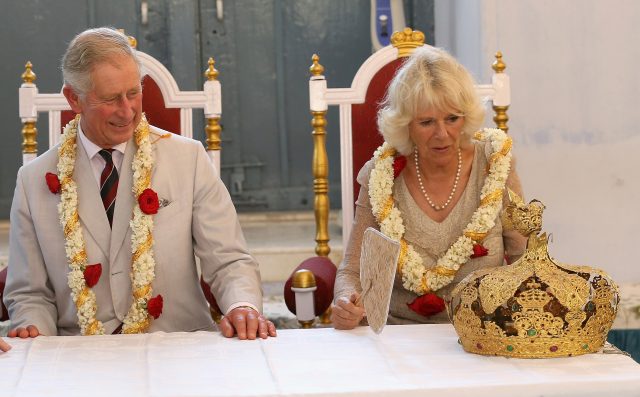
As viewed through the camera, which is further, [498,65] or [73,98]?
[498,65]

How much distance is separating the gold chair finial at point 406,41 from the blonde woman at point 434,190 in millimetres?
626

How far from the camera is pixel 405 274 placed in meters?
2.99

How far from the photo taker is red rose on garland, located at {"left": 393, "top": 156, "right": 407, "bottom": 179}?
3172 mm

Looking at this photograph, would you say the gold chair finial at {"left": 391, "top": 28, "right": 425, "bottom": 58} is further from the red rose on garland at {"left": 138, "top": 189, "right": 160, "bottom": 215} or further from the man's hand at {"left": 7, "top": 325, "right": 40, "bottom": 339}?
the man's hand at {"left": 7, "top": 325, "right": 40, "bottom": 339}

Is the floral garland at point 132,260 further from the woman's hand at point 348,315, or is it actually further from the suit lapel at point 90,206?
the woman's hand at point 348,315

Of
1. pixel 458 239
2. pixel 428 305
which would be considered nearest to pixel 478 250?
pixel 458 239

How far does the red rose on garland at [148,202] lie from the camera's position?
112 inches

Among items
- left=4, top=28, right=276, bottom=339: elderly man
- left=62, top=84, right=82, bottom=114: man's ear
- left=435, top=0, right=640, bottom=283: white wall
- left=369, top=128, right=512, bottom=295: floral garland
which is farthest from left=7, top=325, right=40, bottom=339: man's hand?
left=435, top=0, right=640, bottom=283: white wall

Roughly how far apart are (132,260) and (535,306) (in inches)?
46.0

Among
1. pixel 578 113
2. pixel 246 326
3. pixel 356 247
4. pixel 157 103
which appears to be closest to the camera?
pixel 246 326

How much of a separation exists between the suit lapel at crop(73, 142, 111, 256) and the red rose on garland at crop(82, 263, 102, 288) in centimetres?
6

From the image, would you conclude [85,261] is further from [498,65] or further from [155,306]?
[498,65]

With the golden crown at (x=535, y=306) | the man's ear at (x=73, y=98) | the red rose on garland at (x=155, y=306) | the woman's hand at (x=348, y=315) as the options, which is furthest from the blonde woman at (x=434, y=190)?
the man's ear at (x=73, y=98)

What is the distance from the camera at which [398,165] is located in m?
3.17
